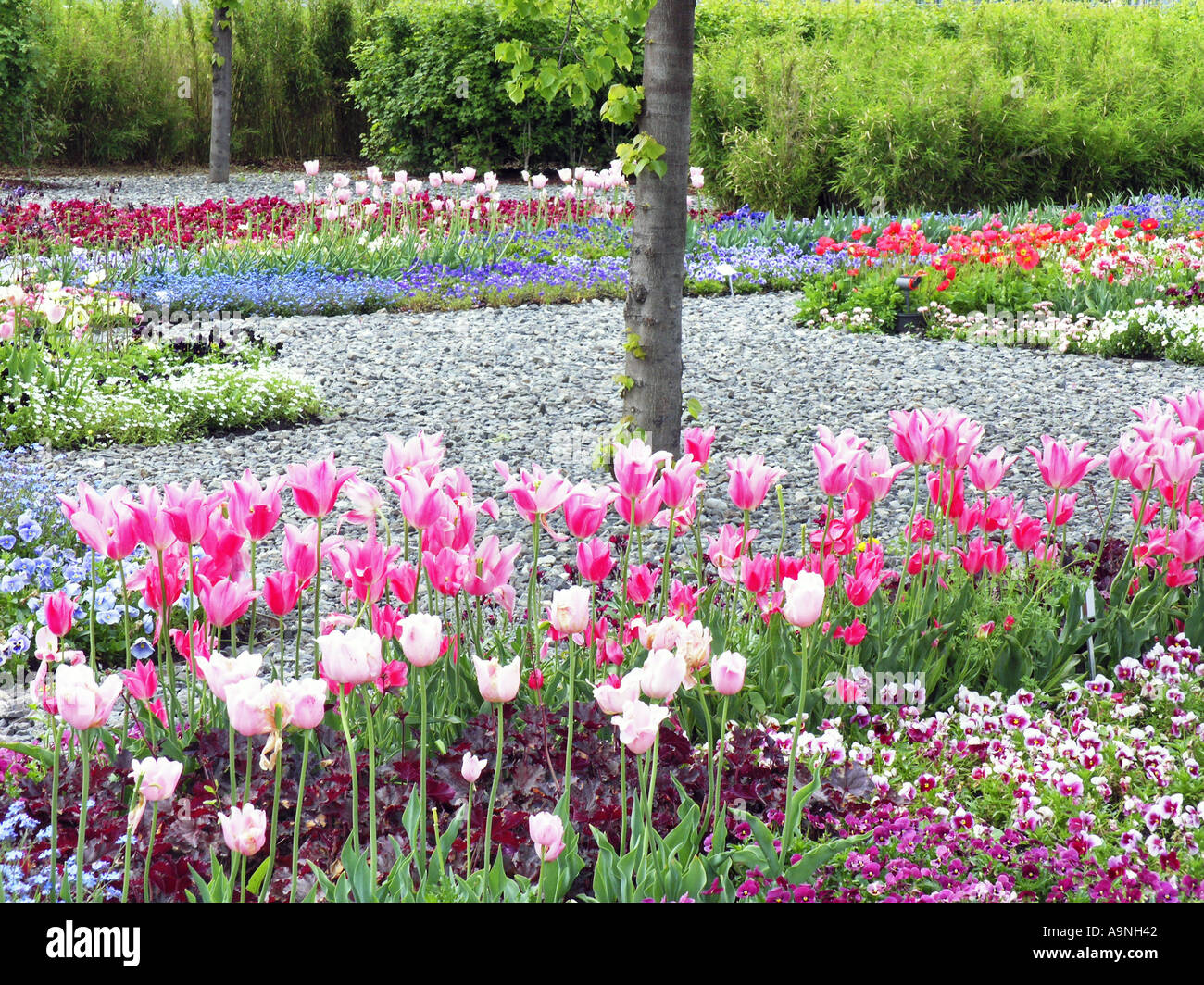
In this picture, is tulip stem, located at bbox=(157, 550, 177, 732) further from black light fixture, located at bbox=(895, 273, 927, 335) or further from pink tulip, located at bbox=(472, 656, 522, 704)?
black light fixture, located at bbox=(895, 273, 927, 335)

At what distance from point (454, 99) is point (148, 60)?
16.1 ft

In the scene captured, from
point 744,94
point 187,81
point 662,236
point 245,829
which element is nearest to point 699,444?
point 245,829

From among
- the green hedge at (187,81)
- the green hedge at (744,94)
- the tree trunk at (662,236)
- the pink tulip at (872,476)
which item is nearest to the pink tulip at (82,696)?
the pink tulip at (872,476)

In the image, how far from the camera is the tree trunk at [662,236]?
391cm

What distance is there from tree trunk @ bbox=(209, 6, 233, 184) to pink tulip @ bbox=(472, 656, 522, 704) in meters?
14.5

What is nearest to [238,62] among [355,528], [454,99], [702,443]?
[454,99]

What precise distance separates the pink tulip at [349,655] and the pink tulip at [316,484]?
0.45 m

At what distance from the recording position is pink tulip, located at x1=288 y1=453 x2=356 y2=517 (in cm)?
205

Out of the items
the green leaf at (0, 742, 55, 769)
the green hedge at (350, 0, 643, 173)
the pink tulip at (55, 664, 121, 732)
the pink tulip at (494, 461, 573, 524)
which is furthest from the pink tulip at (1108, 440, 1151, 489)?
the green hedge at (350, 0, 643, 173)

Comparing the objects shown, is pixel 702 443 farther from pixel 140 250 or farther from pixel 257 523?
pixel 140 250

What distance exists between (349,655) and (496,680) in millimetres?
208

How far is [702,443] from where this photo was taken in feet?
8.41

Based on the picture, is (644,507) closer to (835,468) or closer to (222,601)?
(835,468)

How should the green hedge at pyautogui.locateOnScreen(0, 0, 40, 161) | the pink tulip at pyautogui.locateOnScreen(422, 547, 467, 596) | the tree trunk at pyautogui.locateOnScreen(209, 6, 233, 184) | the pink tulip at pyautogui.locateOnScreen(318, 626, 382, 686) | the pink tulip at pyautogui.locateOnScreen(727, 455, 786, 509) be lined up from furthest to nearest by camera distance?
1. the green hedge at pyautogui.locateOnScreen(0, 0, 40, 161)
2. the tree trunk at pyautogui.locateOnScreen(209, 6, 233, 184)
3. the pink tulip at pyautogui.locateOnScreen(727, 455, 786, 509)
4. the pink tulip at pyautogui.locateOnScreen(422, 547, 467, 596)
5. the pink tulip at pyautogui.locateOnScreen(318, 626, 382, 686)
